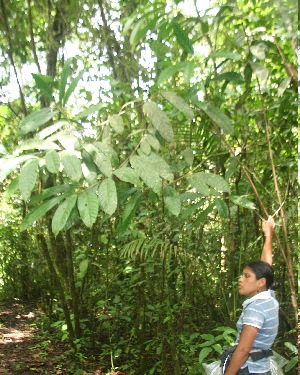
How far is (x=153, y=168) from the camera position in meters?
1.38

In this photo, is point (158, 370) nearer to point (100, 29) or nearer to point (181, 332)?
point (181, 332)

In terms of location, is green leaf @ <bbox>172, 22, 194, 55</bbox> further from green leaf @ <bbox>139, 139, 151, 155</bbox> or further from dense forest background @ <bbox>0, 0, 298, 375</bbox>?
green leaf @ <bbox>139, 139, 151, 155</bbox>

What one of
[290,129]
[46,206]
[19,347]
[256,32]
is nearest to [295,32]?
[256,32]

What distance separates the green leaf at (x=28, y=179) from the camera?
1249 mm

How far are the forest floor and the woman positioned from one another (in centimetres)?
139

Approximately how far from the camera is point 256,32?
1.76 metres

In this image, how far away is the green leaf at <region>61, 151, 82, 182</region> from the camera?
1.29 meters

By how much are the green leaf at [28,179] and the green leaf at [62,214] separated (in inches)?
3.8

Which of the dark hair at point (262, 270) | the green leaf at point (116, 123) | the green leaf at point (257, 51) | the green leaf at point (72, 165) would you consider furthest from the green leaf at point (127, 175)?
the green leaf at point (257, 51)

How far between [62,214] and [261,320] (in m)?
0.68

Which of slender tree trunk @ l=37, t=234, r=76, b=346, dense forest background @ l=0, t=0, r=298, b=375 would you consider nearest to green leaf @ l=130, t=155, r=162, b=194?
dense forest background @ l=0, t=0, r=298, b=375

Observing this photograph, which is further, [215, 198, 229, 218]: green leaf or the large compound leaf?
[215, 198, 229, 218]: green leaf

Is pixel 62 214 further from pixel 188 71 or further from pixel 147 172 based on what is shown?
pixel 188 71

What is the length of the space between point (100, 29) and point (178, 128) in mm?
1120
